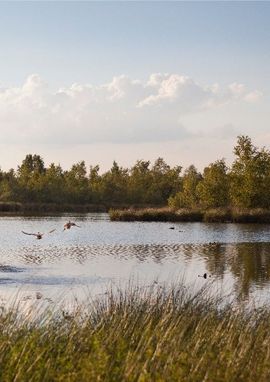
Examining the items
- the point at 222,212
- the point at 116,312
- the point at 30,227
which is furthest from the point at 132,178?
the point at 116,312

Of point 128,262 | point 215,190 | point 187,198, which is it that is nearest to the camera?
point 128,262

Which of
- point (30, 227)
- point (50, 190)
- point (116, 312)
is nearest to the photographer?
point (116, 312)

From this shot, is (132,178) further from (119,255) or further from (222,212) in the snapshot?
(119,255)

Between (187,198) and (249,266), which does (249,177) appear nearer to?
(187,198)

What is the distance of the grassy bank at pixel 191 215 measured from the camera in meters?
A: 73.4

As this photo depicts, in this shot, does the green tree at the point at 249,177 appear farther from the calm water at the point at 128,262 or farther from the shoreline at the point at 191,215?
the calm water at the point at 128,262

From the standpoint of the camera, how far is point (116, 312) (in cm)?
1138

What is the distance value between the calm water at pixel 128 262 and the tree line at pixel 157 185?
24.2 metres

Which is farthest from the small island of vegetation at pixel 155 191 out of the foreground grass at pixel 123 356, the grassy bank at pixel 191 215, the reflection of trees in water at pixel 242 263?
the foreground grass at pixel 123 356

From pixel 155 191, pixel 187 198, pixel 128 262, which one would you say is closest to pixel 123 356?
pixel 128 262

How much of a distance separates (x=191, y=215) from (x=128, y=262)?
45097 millimetres

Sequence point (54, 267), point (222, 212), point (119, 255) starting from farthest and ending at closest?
point (222, 212) < point (119, 255) < point (54, 267)

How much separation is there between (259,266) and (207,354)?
23.0 m

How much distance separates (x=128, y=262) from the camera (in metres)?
32.8
